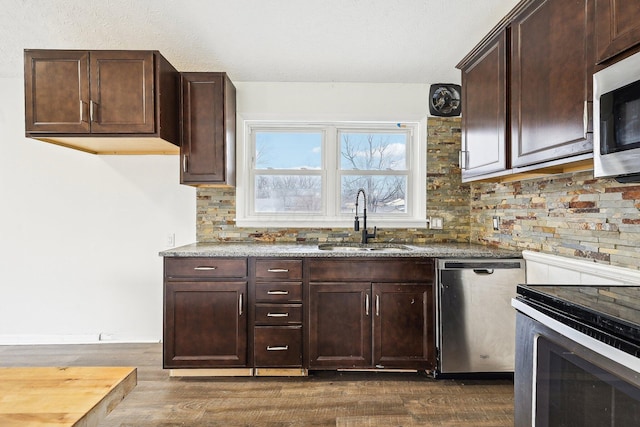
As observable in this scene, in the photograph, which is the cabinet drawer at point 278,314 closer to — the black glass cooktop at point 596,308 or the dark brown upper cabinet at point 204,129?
the dark brown upper cabinet at point 204,129

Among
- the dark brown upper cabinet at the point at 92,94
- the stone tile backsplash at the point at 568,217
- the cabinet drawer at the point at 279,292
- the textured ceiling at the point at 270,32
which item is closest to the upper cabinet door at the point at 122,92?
the dark brown upper cabinet at the point at 92,94

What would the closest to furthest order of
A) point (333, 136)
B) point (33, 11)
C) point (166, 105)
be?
point (33, 11) → point (166, 105) → point (333, 136)

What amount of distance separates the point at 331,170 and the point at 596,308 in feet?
8.09

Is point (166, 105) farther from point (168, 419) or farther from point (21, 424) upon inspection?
point (21, 424)

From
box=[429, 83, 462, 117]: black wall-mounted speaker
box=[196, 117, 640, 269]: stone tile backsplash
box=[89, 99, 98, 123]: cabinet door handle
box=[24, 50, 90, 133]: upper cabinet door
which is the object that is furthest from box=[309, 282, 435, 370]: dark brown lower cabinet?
box=[24, 50, 90, 133]: upper cabinet door

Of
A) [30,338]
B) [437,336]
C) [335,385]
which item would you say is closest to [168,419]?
[335,385]

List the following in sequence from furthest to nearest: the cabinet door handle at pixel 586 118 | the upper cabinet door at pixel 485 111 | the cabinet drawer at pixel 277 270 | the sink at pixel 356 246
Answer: the sink at pixel 356 246 → the cabinet drawer at pixel 277 270 → the upper cabinet door at pixel 485 111 → the cabinet door handle at pixel 586 118

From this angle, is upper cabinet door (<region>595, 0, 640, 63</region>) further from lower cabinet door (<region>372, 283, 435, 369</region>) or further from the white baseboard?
the white baseboard

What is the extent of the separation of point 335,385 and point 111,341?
6.65 ft

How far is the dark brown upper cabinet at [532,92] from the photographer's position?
5.13 feet

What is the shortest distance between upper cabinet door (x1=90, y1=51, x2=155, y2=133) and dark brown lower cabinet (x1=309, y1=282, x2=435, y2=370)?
5.38 ft

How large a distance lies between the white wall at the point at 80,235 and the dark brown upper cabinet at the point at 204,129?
1.28ft

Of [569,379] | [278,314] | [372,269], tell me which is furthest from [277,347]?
[569,379]

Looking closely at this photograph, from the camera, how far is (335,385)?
241 cm
